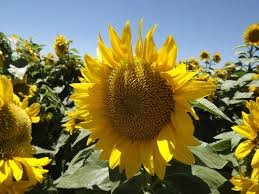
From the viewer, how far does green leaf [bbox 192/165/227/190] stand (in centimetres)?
194

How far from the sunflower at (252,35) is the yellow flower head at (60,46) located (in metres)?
2.83

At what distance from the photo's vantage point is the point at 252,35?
23.9ft

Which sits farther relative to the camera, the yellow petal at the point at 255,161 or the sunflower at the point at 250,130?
the sunflower at the point at 250,130

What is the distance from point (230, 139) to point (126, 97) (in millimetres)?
688

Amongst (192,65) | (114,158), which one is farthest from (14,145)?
(192,65)

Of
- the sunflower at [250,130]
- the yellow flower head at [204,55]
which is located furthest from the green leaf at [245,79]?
the yellow flower head at [204,55]

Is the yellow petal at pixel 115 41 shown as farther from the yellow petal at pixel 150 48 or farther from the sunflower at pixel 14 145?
the sunflower at pixel 14 145

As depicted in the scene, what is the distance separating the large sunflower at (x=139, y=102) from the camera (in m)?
1.72

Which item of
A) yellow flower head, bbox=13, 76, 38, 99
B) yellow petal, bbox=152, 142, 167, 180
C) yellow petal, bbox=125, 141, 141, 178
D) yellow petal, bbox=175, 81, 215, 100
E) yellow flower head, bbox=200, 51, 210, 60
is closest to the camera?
yellow petal, bbox=175, 81, 215, 100

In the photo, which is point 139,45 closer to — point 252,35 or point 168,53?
point 168,53

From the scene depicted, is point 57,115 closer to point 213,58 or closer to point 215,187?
point 215,187

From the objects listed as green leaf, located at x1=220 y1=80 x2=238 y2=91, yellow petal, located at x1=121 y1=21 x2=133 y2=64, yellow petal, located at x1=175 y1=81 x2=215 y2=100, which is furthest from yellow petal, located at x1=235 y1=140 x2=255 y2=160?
green leaf, located at x1=220 y1=80 x2=238 y2=91

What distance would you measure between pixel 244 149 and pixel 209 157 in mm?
280

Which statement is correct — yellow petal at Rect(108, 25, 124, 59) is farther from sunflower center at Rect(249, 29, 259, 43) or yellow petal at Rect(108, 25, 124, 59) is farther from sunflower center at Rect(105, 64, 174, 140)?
sunflower center at Rect(249, 29, 259, 43)
